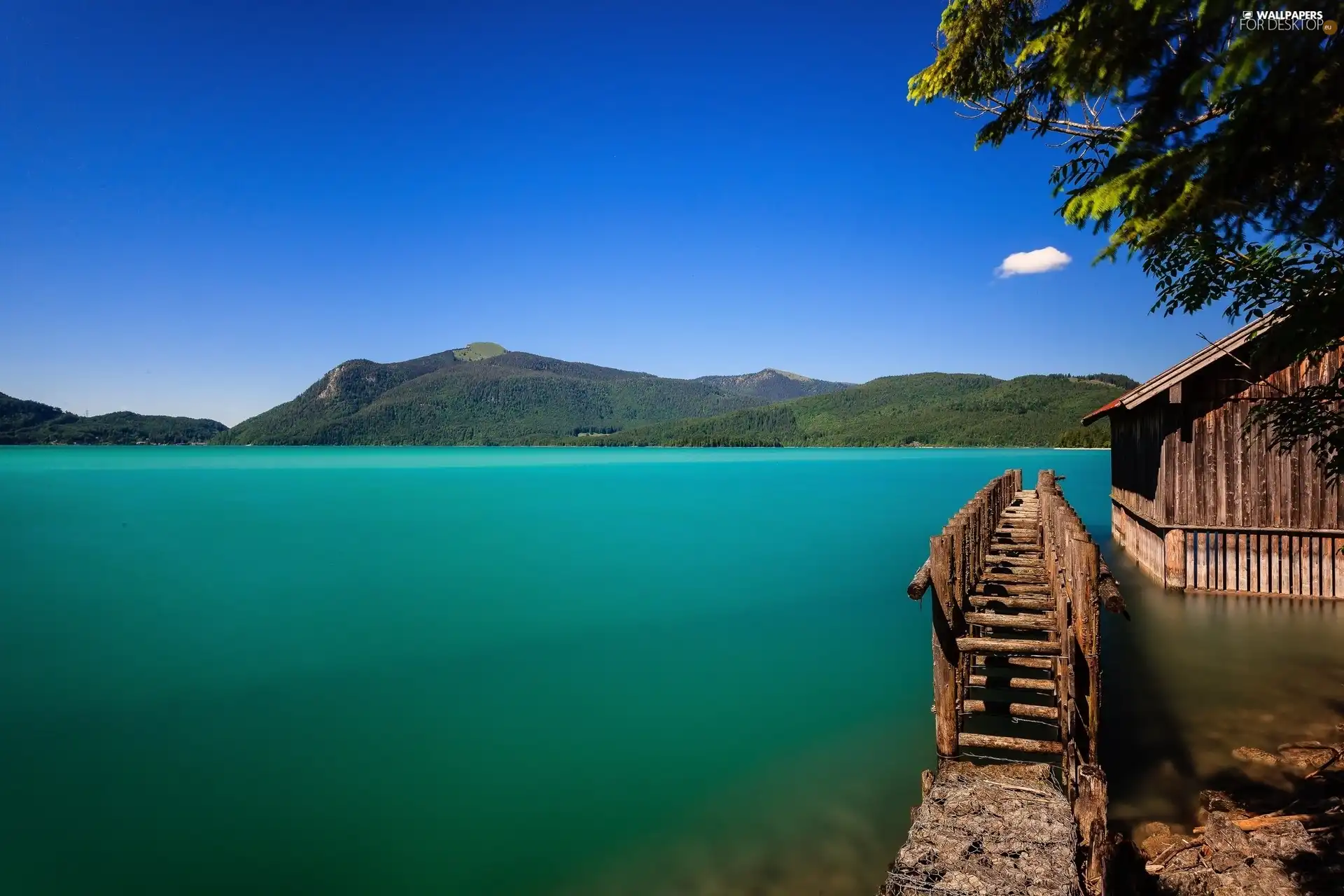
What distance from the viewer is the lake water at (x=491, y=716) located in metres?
7.80

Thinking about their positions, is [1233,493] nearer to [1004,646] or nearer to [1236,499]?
[1236,499]

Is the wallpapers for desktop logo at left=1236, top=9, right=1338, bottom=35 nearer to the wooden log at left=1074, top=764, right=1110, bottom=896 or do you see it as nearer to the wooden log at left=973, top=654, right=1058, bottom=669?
the wooden log at left=1074, top=764, right=1110, bottom=896

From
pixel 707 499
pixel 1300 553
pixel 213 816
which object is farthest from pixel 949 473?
pixel 213 816

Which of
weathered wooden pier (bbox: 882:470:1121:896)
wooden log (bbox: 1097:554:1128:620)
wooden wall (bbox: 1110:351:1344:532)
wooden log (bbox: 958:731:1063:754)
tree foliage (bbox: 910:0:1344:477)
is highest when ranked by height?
tree foliage (bbox: 910:0:1344:477)

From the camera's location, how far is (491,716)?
38.9 feet

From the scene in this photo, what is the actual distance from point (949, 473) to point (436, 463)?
82.9 metres

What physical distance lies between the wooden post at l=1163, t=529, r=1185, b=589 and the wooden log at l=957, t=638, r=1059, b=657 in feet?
31.7

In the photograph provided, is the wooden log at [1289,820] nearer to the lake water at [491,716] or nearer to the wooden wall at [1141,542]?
the lake water at [491,716]

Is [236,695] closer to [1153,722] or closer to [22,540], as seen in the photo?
[1153,722]

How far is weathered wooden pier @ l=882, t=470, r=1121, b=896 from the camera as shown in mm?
4508

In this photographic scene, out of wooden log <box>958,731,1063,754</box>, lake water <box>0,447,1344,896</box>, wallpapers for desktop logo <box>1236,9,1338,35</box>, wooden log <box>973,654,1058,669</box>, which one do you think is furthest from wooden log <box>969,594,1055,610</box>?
wallpapers for desktop logo <box>1236,9,1338,35</box>

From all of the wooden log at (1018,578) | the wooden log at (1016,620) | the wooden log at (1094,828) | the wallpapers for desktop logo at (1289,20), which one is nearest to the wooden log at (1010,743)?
the wooden log at (1016,620)

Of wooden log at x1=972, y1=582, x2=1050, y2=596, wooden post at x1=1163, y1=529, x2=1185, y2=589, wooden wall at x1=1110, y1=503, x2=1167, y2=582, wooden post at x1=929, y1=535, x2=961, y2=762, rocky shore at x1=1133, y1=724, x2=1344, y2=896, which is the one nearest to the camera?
rocky shore at x1=1133, y1=724, x2=1344, y2=896

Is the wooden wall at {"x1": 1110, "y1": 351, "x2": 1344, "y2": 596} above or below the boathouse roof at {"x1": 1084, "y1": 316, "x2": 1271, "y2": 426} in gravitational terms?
below
